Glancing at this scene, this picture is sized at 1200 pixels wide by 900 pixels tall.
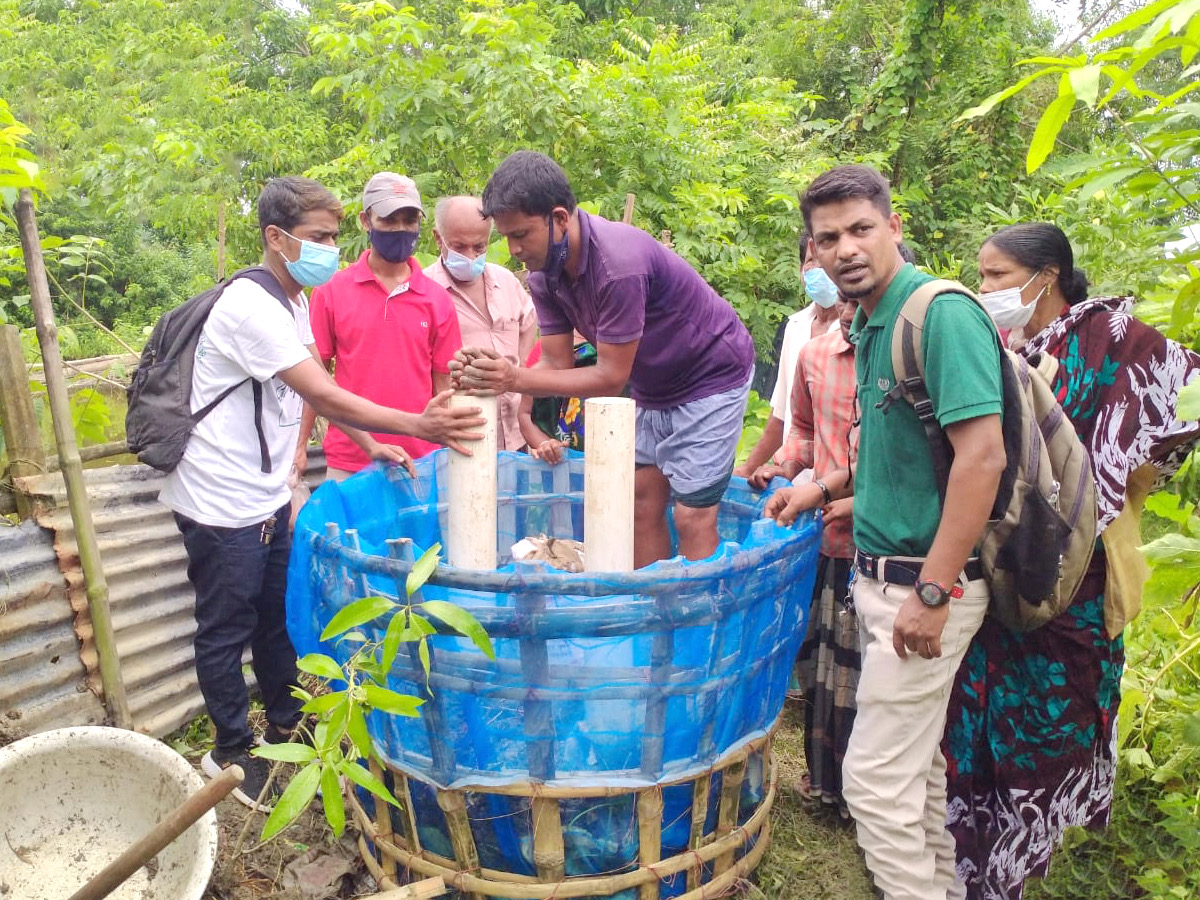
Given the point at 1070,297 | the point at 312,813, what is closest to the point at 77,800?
the point at 312,813

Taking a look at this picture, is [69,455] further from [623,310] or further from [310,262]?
[623,310]

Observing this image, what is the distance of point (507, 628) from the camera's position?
6.61 ft

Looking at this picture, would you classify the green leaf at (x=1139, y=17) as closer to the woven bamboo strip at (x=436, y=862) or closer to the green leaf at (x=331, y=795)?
the green leaf at (x=331, y=795)

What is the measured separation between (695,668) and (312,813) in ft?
5.09

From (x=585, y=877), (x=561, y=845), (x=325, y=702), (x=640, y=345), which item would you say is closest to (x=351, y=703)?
(x=325, y=702)

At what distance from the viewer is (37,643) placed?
3.06m

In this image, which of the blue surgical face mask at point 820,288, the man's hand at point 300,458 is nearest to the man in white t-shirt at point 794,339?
the blue surgical face mask at point 820,288

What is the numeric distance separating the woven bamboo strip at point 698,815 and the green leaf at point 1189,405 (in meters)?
1.35

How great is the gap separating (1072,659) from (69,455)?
2.80 metres

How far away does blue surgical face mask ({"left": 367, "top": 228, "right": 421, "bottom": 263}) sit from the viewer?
11.5 ft

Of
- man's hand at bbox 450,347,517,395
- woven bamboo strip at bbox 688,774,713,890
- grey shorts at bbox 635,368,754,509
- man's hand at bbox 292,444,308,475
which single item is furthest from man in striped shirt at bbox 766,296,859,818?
man's hand at bbox 292,444,308,475

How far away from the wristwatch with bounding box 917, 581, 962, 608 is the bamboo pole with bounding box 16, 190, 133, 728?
2257 mm

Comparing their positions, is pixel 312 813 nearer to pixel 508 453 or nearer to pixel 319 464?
pixel 508 453

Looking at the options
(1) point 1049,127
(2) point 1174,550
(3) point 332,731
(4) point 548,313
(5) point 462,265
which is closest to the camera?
(1) point 1049,127
